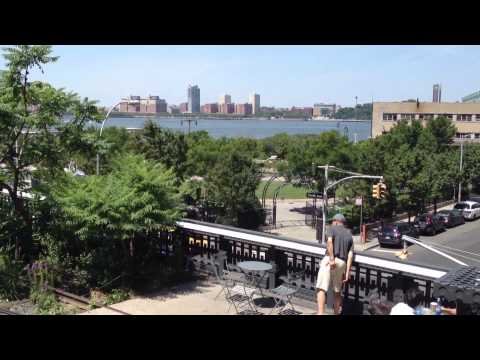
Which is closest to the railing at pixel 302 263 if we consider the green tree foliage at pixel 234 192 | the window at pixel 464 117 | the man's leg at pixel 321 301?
the man's leg at pixel 321 301

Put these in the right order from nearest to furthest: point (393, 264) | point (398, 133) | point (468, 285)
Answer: point (468, 285), point (393, 264), point (398, 133)

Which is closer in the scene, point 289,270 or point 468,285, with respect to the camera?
point 468,285

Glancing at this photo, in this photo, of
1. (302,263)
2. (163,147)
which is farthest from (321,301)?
(163,147)

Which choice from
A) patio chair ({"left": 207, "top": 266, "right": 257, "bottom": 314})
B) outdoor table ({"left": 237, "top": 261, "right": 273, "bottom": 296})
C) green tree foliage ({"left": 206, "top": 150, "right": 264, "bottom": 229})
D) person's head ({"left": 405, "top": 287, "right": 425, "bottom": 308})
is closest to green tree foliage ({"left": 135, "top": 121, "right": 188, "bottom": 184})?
green tree foliage ({"left": 206, "top": 150, "right": 264, "bottom": 229})

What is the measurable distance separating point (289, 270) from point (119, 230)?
327 cm

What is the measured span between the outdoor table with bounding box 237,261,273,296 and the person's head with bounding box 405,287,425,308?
232cm

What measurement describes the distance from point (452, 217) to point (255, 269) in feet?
→ 103

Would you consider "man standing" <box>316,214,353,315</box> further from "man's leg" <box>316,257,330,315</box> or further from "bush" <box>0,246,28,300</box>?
"bush" <box>0,246,28,300</box>

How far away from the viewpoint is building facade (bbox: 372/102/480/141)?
7706 cm
